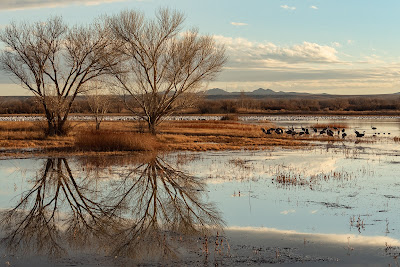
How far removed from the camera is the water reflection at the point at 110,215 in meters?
9.48

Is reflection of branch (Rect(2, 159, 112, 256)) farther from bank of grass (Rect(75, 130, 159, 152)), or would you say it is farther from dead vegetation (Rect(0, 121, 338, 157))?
dead vegetation (Rect(0, 121, 338, 157))

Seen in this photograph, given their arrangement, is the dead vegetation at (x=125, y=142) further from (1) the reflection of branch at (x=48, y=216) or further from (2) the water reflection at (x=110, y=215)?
(1) the reflection of branch at (x=48, y=216)

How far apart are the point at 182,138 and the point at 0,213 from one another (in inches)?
821

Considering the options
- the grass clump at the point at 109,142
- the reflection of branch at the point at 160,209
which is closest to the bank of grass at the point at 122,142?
the grass clump at the point at 109,142

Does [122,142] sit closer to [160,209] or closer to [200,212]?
[160,209]

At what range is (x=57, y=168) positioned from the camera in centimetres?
1977

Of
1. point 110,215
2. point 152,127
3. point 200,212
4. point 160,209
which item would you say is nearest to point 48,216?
point 110,215

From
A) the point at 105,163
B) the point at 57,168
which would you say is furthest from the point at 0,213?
the point at 105,163

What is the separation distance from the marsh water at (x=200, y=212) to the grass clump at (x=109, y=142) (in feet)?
12.9

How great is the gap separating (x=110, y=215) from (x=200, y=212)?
2260 mm

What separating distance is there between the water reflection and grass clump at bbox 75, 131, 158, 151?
25.1 feet

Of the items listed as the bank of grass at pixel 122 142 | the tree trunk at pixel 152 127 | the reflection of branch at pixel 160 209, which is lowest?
the reflection of branch at pixel 160 209

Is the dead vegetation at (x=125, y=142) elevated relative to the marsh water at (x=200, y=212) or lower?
elevated

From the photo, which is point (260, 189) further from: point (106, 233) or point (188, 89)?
point (188, 89)
